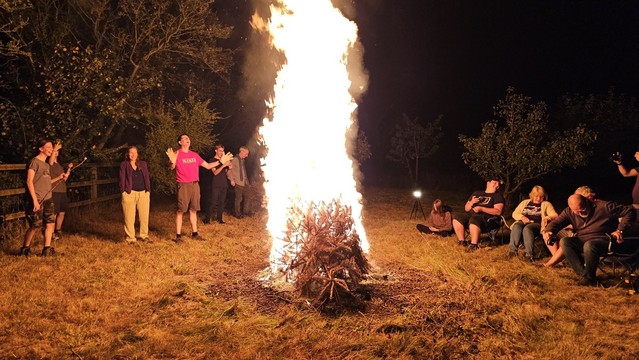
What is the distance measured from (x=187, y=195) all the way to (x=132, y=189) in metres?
1.02

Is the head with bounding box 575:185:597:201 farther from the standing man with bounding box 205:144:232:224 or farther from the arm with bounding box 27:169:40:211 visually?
the arm with bounding box 27:169:40:211

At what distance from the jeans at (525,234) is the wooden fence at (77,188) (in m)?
9.38

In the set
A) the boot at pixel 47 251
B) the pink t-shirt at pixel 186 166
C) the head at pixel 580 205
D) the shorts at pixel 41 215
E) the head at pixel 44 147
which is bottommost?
the boot at pixel 47 251

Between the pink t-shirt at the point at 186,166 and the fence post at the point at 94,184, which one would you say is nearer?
the pink t-shirt at the point at 186,166

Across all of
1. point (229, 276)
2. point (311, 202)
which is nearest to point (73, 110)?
point (229, 276)

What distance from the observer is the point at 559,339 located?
4125mm

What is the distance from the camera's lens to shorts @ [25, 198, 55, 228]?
650cm

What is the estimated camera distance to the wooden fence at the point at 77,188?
8.26m

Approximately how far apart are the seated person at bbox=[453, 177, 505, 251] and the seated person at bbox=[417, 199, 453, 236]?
640 millimetres

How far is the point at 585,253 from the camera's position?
5.83 meters

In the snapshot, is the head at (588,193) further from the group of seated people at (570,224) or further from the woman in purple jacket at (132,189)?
the woman in purple jacket at (132,189)

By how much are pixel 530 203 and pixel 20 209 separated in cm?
1044

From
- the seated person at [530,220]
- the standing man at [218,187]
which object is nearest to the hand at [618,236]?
the seated person at [530,220]

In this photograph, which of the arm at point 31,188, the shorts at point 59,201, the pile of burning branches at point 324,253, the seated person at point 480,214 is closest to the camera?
the pile of burning branches at point 324,253
